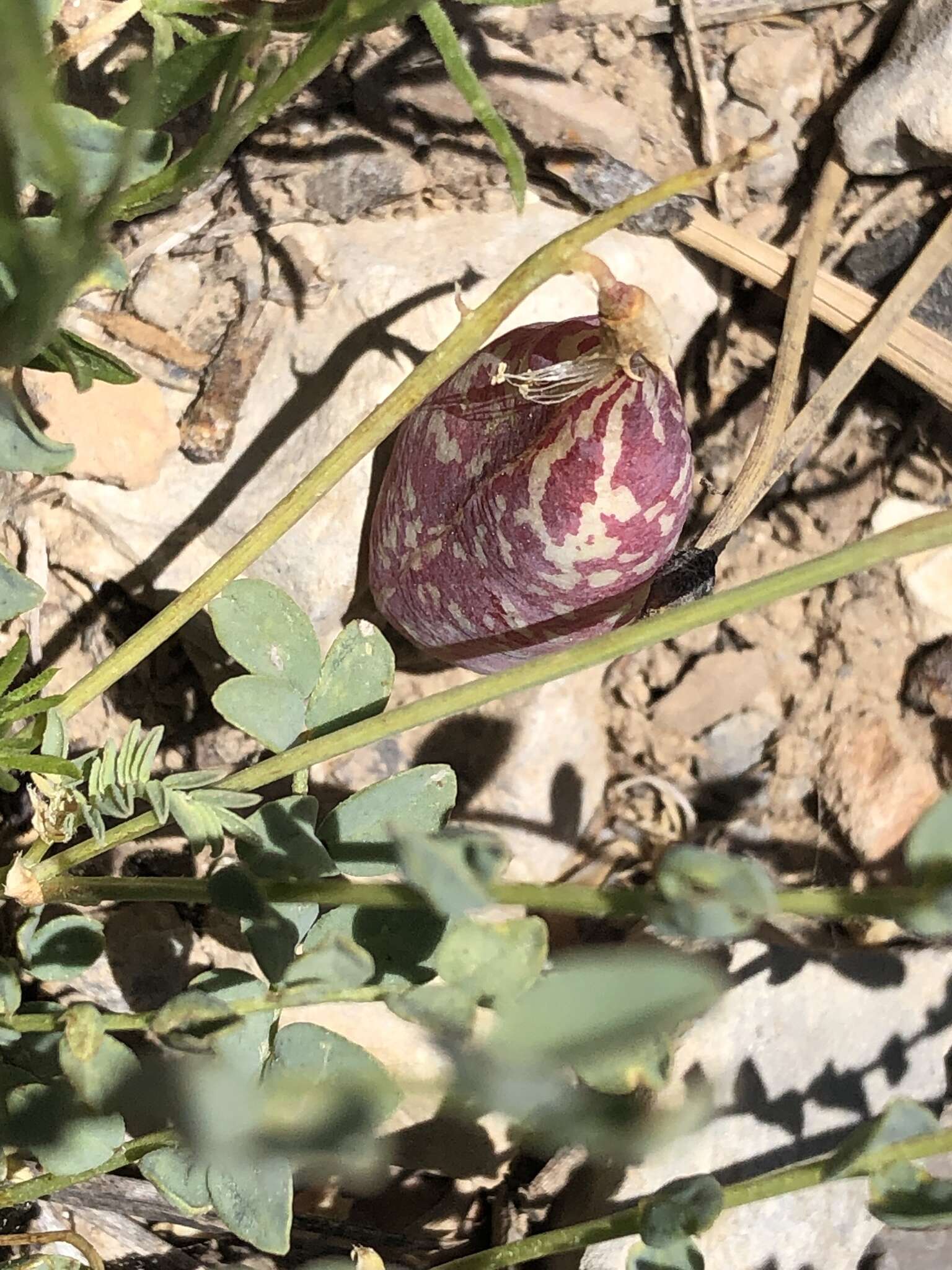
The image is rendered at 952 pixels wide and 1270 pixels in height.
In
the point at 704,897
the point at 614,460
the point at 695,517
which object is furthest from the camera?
the point at 695,517

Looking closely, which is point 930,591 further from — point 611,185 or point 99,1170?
point 99,1170

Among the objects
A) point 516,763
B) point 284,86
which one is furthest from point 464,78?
point 516,763

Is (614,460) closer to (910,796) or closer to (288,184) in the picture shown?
(288,184)

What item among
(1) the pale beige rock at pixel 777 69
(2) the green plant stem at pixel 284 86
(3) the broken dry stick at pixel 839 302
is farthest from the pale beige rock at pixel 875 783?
(2) the green plant stem at pixel 284 86

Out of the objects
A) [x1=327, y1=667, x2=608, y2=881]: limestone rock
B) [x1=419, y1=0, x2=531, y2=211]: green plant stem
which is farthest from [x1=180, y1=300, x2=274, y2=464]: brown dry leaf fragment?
[x1=419, y1=0, x2=531, y2=211]: green plant stem

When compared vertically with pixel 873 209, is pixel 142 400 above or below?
below

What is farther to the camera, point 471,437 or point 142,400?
point 142,400

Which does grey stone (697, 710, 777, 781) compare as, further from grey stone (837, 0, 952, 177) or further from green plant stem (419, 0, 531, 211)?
green plant stem (419, 0, 531, 211)

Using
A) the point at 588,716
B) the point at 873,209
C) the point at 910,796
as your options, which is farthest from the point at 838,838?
the point at 873,209
